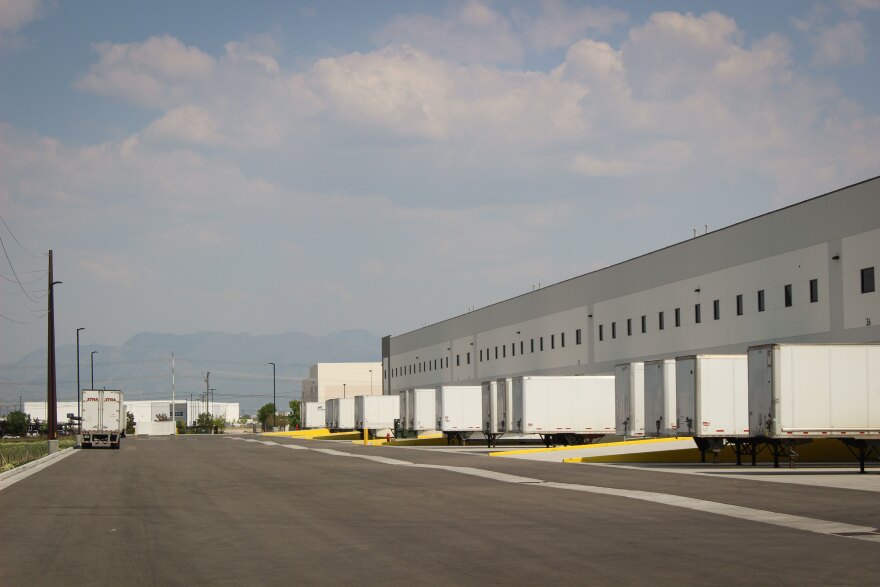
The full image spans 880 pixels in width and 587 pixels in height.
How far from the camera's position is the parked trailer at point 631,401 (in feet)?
145

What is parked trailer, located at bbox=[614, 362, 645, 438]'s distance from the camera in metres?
44.3

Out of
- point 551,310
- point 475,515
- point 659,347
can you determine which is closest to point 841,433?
point 475,515

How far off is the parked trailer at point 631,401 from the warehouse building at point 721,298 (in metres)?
7.53

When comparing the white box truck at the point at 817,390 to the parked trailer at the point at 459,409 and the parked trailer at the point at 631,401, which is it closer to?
the parked trailer at the point at 631,401

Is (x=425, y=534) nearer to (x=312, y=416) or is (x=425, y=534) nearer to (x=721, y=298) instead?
(x=721, y=298)

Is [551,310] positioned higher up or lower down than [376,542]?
higher up

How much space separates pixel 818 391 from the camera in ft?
103

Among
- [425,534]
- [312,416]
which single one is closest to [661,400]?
[425,534]

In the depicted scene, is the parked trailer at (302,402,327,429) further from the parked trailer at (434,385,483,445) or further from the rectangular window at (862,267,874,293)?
the rectangular window at (862,267,874,293)

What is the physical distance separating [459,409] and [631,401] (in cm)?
2013

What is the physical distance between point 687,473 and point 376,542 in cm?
1877

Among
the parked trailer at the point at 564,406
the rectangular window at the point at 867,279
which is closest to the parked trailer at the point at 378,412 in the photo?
the parked trailer at the point at 564,406

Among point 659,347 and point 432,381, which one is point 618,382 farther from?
point 432,381

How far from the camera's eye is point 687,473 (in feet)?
105
